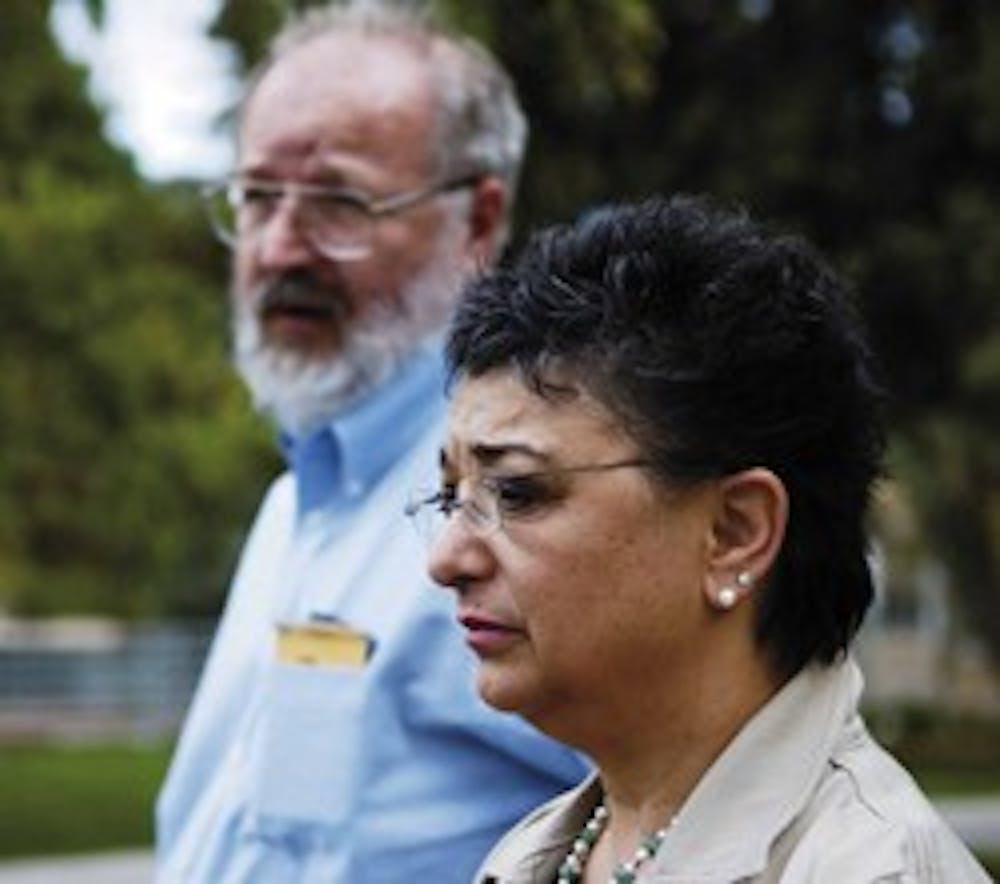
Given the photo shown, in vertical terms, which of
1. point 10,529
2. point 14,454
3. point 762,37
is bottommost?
point 10,529

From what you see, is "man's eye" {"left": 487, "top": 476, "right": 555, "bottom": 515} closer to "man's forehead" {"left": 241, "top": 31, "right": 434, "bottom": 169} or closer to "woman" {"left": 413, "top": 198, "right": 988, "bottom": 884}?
"woman" {"left": 413, "top": 198, "right": 988, "bottom": 884}

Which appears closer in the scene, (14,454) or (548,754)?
(548,754)

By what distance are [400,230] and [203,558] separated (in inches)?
1738

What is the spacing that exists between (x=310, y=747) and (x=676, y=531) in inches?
39.5

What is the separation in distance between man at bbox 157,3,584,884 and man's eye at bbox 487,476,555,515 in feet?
2.61

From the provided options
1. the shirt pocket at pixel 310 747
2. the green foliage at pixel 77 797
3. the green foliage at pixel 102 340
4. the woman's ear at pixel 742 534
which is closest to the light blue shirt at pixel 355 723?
the shirt pocket at pixel 310 747

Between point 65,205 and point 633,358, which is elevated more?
point 633,358

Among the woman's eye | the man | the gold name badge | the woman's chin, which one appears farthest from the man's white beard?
the woman's chin

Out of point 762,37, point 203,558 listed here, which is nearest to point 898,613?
point 203,558

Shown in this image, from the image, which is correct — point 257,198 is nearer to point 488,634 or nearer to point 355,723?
point 355,723

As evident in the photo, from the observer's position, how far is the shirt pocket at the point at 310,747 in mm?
2928

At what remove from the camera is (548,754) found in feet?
9.24

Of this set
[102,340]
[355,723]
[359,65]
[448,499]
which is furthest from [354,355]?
[102,340]

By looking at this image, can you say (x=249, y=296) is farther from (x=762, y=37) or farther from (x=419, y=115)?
(x=762, y=37)
